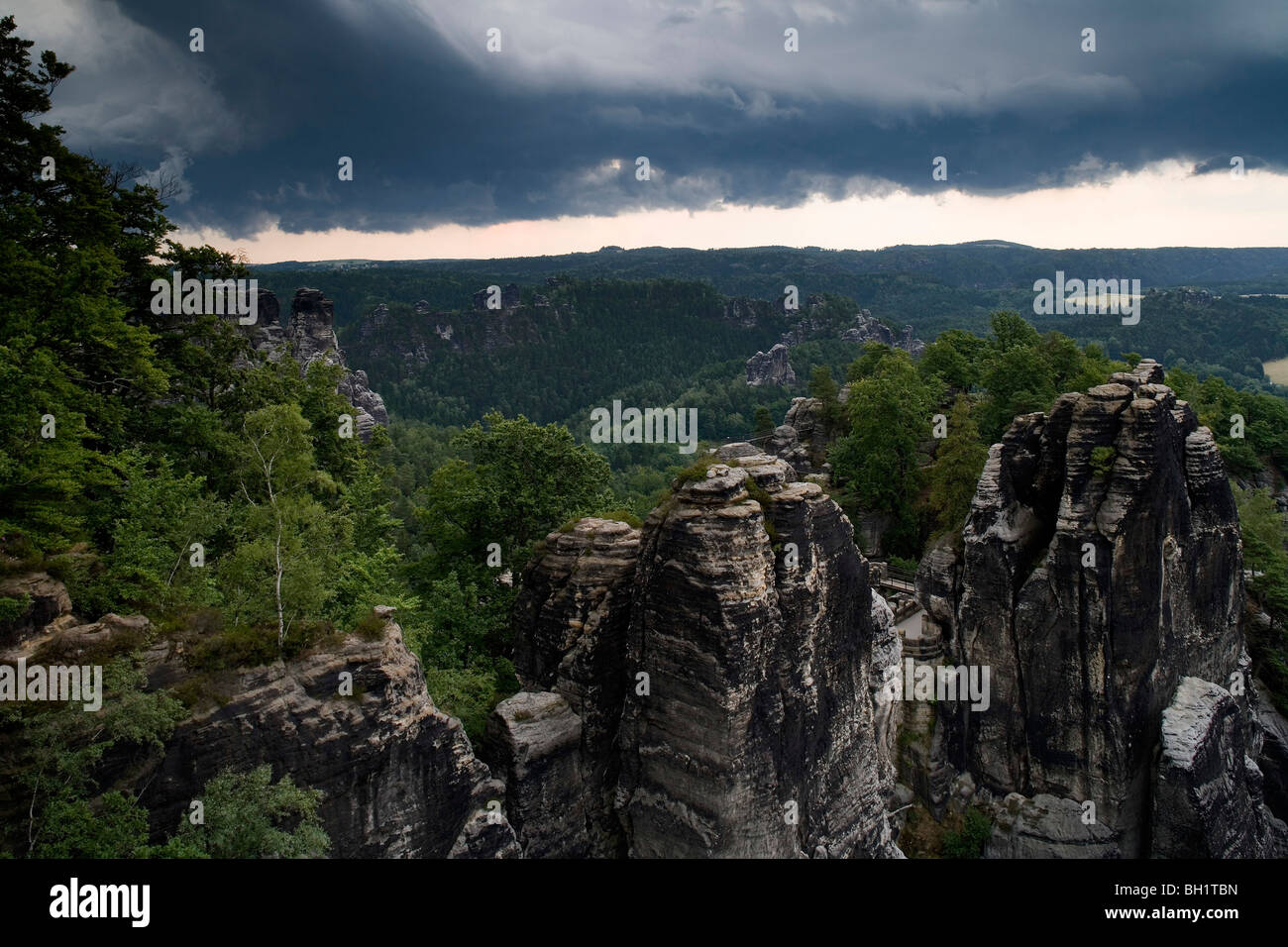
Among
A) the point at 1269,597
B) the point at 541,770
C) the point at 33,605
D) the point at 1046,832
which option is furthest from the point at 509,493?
the point at 1269,597

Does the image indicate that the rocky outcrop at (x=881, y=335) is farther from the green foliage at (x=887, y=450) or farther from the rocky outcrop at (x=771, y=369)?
the green foliage at (x=887, y=450)

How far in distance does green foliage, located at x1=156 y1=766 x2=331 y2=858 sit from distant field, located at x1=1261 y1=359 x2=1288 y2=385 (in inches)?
8118

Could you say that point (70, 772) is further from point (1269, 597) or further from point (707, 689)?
point (1269, 597)

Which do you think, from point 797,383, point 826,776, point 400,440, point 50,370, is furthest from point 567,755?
point 797,383

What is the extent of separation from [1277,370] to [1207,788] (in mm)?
204224

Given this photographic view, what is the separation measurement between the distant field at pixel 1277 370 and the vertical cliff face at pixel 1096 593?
176168mm

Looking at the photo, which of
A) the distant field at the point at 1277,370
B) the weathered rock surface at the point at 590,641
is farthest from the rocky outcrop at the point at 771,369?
the weathered rock surface at the point at 590,641

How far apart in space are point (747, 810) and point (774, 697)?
2.64 m

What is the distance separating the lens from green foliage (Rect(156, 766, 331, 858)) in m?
12.7

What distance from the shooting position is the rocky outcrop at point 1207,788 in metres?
25.4

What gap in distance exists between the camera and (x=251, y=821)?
508 inches

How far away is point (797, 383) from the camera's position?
168m

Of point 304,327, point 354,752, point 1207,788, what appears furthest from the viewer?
point 304,327
